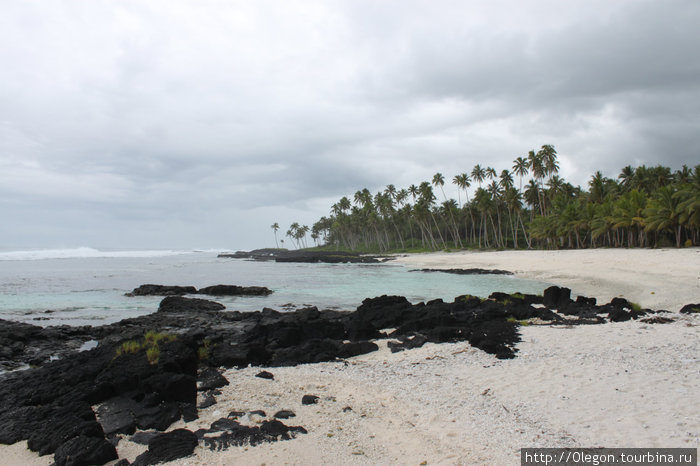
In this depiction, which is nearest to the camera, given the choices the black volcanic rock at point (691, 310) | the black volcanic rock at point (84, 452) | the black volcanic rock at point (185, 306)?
the black volcanic rock at point (84, 452)

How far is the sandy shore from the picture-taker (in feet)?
18.2

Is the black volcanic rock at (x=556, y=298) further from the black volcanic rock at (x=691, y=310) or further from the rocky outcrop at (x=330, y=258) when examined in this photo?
the rocky outcrop at (x=330, y=258)

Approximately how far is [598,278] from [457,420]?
94.2ft

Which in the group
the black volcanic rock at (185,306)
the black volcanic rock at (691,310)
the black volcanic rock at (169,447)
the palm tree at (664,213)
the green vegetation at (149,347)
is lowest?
the black volcanic rock at (185,306)

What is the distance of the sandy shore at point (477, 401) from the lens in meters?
5.55

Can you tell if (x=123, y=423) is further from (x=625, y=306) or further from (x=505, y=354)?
(x=625, y=306)

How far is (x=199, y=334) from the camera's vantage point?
40.7 ft

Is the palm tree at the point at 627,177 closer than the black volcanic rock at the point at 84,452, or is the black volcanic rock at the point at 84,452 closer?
the black volcanic rock at the point at 84,452

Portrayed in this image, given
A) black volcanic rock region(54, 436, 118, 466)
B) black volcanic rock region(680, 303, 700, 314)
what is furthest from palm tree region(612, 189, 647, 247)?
black volcanic rock region(54, 436, 118, 466)

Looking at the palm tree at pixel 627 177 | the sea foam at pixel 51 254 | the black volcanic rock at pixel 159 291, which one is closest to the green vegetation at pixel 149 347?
the black volcanic rock at pixel 159 291

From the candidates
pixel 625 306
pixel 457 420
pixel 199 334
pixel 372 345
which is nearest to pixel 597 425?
pixel 457 420

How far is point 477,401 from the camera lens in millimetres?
7109

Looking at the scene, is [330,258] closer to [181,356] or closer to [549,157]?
[549,157]

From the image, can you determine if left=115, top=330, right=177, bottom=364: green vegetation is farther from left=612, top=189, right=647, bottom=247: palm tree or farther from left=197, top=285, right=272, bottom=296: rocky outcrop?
left=612, top=189, right=647, bottom=247: palm tree
